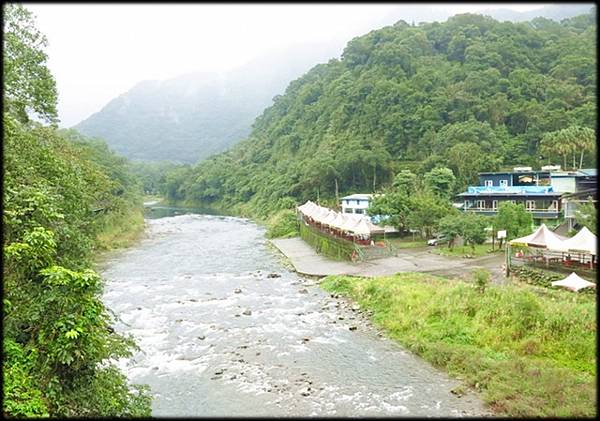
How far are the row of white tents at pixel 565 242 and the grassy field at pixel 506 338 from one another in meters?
2.85

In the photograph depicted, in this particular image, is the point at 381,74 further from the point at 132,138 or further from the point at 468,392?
the point at 132,138

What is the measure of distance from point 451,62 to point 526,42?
10.9 metres

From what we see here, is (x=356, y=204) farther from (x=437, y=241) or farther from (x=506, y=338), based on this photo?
(x=506, y=338)

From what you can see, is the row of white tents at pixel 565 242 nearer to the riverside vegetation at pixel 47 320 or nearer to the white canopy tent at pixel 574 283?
the white canopy tent at pixel 574 283

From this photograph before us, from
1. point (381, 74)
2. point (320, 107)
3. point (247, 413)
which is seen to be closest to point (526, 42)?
point (381, 74)

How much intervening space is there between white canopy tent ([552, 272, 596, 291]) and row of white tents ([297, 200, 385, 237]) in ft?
39.2

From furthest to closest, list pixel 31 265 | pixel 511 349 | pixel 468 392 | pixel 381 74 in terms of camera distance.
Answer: pixel 381 74, pixel 511 349, pixel 468 392, pixel 31 265

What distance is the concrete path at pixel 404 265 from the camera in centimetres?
2219

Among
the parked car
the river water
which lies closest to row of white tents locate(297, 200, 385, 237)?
the parked car

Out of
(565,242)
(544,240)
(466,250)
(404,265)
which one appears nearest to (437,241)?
(466,250)

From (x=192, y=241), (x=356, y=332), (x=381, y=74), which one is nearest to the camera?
(x=356, y=332)

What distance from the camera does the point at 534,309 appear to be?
1409cm

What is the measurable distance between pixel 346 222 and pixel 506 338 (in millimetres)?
16290

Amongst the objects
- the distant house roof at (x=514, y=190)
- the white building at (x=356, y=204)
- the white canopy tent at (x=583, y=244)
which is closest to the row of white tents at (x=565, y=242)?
the white canopy tent at (x=583, y=244)
